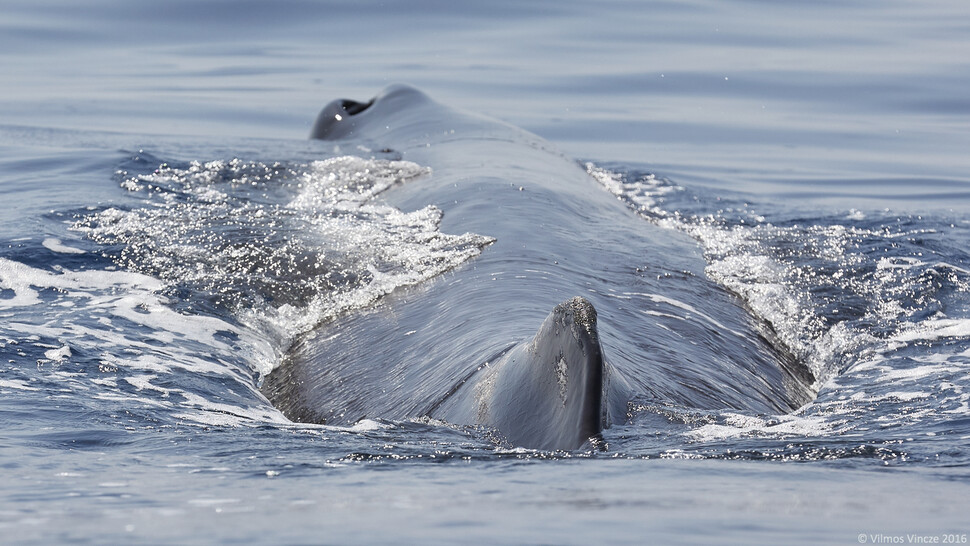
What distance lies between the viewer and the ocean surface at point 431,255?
344 centimetres

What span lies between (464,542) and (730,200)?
30.0ft

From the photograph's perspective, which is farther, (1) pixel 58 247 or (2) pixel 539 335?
(1) pixel 58 247

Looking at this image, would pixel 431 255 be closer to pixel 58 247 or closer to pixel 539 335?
pixel 58 247

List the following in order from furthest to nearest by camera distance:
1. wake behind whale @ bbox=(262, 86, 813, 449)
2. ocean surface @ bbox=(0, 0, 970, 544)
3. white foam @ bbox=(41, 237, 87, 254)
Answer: white foam @ bbox=(41, 237, 87, 254)
wake behind whale @ bbox=(262, 86, 813, 449)
ocean surface @ bbox=(0, 0, 970, 544)

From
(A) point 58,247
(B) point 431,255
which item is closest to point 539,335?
(B) point 431,255

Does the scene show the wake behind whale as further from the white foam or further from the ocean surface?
the white foam

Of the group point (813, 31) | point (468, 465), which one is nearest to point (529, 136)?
point (468, 465)

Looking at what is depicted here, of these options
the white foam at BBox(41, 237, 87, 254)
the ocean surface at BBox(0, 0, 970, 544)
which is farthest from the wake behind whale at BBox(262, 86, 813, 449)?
the white foam at BBox(41, 237, 87, 254)

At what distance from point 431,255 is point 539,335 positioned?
325 centimetres

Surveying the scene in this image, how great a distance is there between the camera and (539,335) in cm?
440

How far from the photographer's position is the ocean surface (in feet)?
11.3

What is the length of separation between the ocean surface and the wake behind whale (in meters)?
0.14

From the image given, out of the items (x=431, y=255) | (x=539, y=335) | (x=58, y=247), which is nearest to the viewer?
(x=539, y=335)

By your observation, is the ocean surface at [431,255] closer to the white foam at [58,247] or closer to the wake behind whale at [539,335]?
the white foam at [58,247]
